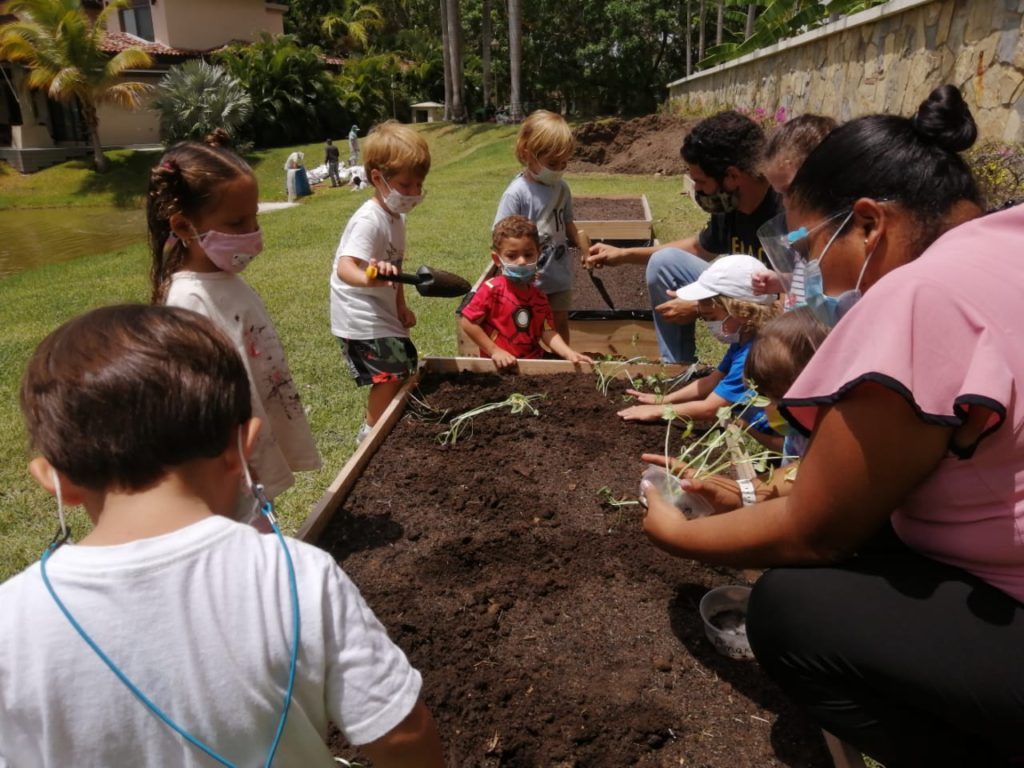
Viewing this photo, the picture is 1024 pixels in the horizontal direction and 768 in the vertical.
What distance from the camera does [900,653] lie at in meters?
1.53

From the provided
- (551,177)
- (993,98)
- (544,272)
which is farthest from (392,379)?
(993,98)

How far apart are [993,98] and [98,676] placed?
663cm

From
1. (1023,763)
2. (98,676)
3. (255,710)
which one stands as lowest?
(1023,763)

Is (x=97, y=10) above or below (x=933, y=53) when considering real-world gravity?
above

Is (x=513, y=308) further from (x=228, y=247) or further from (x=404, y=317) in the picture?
(x=228, y=247)

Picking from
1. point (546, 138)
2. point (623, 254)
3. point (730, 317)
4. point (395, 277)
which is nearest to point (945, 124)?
point (730, 317)

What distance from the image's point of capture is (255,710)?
3.41 ft

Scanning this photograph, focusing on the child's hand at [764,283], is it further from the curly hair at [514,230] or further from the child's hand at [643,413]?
the curly hair at [514,230]

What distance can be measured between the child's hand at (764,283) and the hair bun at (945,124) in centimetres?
137

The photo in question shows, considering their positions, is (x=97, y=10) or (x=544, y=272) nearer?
(x=544, y=272)

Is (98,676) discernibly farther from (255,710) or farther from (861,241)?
(861,241)

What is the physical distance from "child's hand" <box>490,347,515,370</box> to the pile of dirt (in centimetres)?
1131

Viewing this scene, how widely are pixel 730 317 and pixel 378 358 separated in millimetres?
1595

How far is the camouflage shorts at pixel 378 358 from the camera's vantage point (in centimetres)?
353
